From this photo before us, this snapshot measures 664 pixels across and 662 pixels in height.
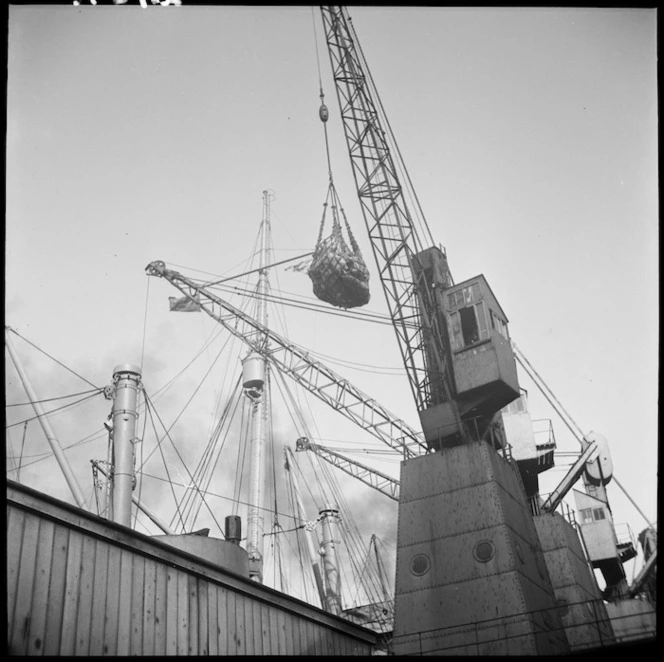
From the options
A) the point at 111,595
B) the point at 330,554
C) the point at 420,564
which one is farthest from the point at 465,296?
the point at 330,554

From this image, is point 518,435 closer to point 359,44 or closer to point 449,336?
point 449,336

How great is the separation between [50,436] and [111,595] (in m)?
16.4

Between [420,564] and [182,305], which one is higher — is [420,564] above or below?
below

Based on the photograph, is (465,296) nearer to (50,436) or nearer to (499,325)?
(499,325)

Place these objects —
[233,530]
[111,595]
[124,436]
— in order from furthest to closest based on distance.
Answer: [124,436] < [233,530] < [111,595]

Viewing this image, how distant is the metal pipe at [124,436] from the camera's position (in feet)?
84.7

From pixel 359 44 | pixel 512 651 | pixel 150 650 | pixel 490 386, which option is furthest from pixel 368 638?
pixel 359 44

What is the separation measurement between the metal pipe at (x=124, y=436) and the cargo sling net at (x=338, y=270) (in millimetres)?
10279

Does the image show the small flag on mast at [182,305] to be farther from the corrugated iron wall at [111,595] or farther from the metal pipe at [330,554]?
the corrugated iron wall at [111,595]

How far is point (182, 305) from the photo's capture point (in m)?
42.7

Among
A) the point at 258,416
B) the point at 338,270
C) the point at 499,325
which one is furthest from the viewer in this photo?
the point at 258,416

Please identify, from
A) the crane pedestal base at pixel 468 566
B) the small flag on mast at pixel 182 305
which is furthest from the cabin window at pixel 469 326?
the small flag on mast at pixel 182 305

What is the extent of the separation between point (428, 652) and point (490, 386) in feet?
26.1

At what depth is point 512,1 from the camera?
13.7 m
